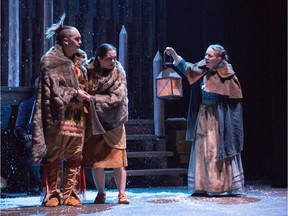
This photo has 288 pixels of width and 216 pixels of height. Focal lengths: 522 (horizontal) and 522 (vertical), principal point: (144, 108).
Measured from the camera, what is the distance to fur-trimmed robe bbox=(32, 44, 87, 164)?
4.22 m

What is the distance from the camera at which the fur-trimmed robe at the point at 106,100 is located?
436cm

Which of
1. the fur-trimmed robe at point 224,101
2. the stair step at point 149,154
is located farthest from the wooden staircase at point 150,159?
the fur-trimmed robe at point 224,101

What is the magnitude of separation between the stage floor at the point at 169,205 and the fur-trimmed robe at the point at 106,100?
0.68 meters

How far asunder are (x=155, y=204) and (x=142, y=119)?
2.73m

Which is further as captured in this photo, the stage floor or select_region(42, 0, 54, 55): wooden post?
select_region(42, 0, 54, 55): wooden post

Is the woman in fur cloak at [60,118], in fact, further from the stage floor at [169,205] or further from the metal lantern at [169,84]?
the metal lantern at [169,84]

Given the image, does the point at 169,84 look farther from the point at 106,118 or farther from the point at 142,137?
A: the point at 106,118

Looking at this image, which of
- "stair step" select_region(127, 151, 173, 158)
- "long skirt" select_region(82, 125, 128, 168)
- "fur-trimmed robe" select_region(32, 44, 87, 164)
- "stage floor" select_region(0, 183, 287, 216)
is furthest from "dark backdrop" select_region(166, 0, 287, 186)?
Answer: "fur-trimmed robe" select_region(32, 44, 87, 164)

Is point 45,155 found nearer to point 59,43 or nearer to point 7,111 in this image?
point 59,43

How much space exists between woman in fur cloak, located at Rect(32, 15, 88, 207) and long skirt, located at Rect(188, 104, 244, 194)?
1420 mm

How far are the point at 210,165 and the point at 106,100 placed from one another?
1.45 meters

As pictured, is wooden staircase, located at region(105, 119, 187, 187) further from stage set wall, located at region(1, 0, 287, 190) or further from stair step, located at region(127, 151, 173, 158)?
stage set wall, located at region(1, 0, 287, 190)

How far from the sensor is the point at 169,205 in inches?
174

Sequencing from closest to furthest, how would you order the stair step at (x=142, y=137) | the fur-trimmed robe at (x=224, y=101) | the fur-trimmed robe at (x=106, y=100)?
1. the fur-trimmed robe at (x=106, y=100)
2. the fur-trimmed robe at (x=224, y=101)
3. the stair step at (x=142, y=137)
